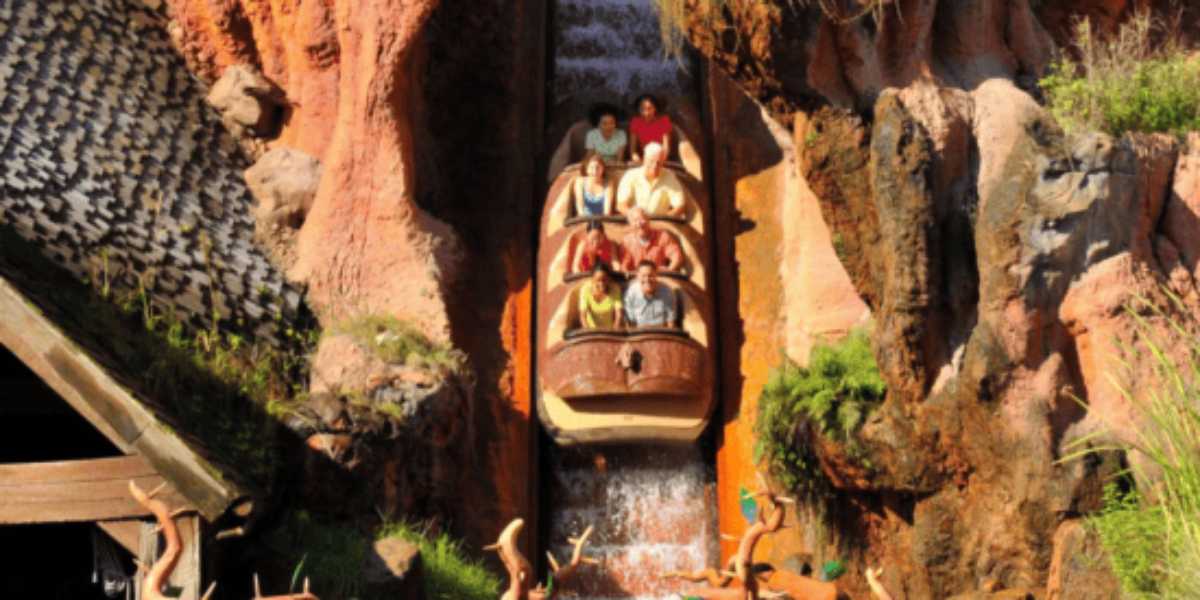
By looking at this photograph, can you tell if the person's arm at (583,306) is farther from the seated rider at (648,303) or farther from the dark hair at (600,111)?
the dark hair at (600,111)

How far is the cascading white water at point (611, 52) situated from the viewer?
19359 millimetres

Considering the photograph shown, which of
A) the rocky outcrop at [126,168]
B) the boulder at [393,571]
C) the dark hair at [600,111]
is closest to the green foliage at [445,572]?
the boulder at [393,571]

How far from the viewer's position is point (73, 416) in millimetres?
14117

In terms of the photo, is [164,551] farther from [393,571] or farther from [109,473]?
[393,571]

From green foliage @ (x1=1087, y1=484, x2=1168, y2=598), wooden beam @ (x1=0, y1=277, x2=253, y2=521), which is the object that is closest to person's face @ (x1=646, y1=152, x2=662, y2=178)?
green foliage @ (x1=1087, y1=484, x2=1168, y2=598)

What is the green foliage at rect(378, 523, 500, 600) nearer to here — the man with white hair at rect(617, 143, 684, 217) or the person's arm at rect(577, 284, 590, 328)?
the person's arm at rect(577, 284, 590, 328)

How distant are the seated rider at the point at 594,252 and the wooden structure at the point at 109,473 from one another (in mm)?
5160

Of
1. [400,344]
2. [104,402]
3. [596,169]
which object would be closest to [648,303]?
[596,169]

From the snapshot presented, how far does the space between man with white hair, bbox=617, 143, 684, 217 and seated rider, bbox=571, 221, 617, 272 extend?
0.50 metres

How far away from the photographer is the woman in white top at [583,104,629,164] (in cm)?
1772

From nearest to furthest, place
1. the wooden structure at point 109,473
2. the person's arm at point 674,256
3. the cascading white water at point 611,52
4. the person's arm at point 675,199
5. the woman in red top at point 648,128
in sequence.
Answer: the wooden structure at point 109,473 < the person's arm at point 674,256 < the person's arm at point 675,199 < the woman in red top at point 648,128 < the cascading white water at point 611,52

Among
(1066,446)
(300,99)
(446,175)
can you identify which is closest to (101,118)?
(300,99)

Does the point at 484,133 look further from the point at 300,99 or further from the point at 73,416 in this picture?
the point at 73,416

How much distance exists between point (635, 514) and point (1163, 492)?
6.28m
